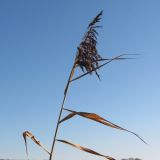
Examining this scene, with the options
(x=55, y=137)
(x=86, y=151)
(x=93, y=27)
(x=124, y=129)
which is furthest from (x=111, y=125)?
(x=93, y=27)

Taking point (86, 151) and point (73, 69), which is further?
point (73, 69)

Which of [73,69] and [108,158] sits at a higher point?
[73,69]

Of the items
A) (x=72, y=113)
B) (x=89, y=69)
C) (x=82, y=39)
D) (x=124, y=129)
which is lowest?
(x=124, y=129)

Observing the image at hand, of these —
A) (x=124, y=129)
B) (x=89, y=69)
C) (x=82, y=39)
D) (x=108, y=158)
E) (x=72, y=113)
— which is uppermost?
(x=82, y=39)

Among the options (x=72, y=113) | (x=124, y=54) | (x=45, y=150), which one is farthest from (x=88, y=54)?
(x=45, y=150)

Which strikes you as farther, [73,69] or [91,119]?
[73,69]

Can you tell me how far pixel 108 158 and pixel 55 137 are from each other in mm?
652

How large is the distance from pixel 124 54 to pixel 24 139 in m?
1.43

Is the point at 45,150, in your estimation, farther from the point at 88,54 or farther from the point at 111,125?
the point at 88,54

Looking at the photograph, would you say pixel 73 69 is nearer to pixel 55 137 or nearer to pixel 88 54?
pixel 88 54

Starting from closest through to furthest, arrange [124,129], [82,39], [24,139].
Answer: [124,129]
[24,139]
[82,39]

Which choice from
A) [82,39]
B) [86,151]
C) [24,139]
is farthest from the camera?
[82,39]

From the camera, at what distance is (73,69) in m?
3.80

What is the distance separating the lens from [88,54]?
374 cm
